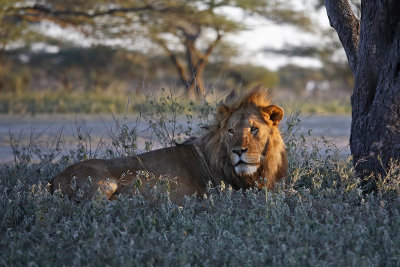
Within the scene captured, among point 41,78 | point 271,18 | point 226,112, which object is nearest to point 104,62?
point 41,78

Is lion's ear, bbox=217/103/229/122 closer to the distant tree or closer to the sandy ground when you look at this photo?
the sandy ground

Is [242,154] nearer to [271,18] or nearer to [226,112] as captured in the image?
[226,112]

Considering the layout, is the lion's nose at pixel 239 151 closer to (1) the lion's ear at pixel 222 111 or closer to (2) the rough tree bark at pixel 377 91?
(1) the lion's ear at pixel 222 111

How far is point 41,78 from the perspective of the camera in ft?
109

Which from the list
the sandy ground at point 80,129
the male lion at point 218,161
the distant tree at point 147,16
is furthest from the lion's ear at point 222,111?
the distant tree at point 147,16

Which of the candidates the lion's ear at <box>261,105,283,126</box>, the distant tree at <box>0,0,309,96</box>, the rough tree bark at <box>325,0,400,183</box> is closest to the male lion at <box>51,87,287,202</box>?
the lion's ear at <box>261,105,283,126</box>

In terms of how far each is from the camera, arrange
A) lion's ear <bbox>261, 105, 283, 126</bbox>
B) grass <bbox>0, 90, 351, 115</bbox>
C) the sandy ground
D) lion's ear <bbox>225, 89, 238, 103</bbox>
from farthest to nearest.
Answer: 1. grass <bbox>0, 90, 351, 115</bbox>
2. the sandy ground
3. lion's ear <bbox>225, 89, 238, 103</bbox>
4. lion's ear <bbox>261, 105, 283, 126</bbox>

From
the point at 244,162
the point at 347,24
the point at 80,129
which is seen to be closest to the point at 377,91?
the point at 347,24

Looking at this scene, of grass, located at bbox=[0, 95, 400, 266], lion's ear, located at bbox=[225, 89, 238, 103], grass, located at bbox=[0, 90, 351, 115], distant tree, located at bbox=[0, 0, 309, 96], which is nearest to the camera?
grass, located at bbox=[0, 95, 400, 266]

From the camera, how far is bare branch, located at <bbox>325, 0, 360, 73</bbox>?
5.41 m

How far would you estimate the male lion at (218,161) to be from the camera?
4.71 meters

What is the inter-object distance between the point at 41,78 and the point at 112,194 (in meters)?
29.5

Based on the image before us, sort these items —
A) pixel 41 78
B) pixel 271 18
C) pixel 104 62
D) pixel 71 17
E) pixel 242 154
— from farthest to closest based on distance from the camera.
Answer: pixel 41 78, pixel 104 62, pixel 271 18, pixel 71 17, pixel 242 154

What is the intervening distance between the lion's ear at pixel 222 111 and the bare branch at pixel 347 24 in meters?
1.21
